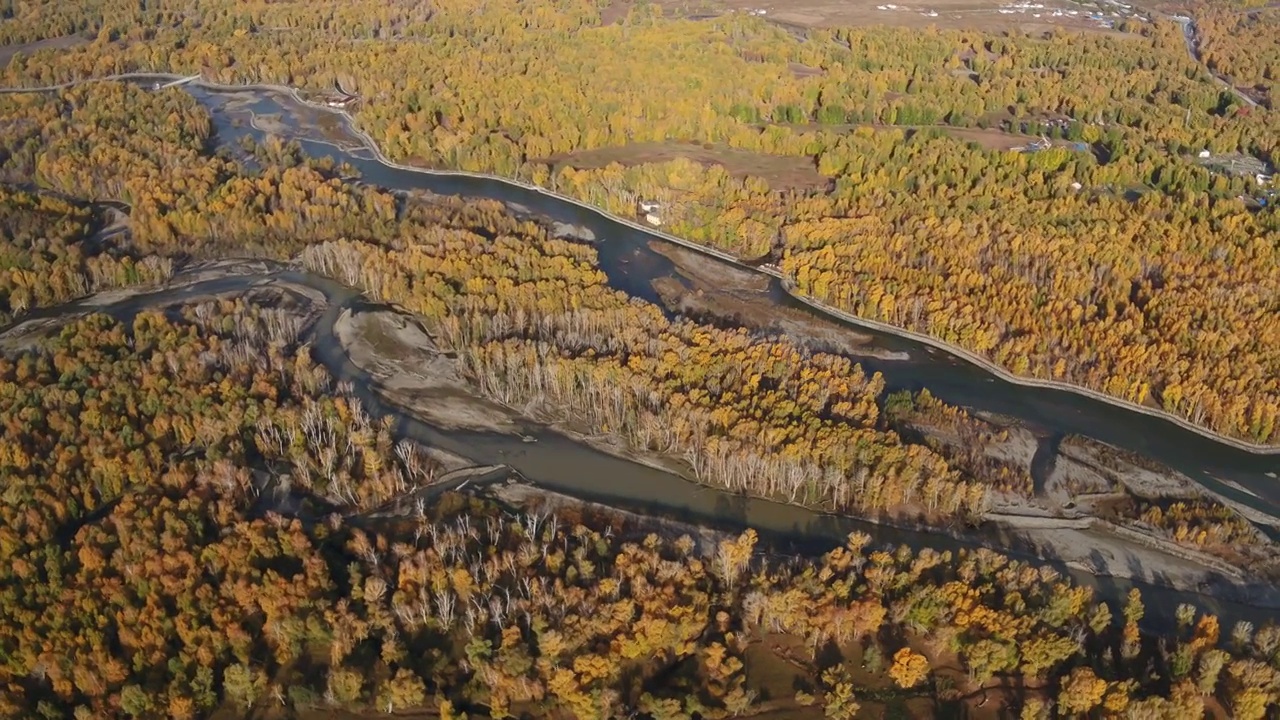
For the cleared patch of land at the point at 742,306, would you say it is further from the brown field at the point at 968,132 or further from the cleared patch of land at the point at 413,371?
the brown field at the point at 968,132

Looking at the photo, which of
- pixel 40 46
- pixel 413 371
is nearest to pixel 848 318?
pixel 413 371

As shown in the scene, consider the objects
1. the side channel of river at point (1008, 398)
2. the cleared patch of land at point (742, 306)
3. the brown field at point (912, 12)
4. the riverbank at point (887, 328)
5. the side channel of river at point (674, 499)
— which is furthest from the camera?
the brown field at point (912, 12)

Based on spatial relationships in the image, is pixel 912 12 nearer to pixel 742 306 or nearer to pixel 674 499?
pixel 742 306

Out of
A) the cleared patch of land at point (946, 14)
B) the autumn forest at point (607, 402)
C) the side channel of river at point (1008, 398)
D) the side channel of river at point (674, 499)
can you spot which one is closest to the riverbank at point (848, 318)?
the side channel of river at point (1008, 398)

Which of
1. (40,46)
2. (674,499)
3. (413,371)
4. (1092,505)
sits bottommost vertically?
(674,499)

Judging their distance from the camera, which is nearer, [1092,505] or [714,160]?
[1092,505]

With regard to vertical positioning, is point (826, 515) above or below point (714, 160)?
below

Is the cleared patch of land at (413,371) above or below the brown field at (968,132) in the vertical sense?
below
